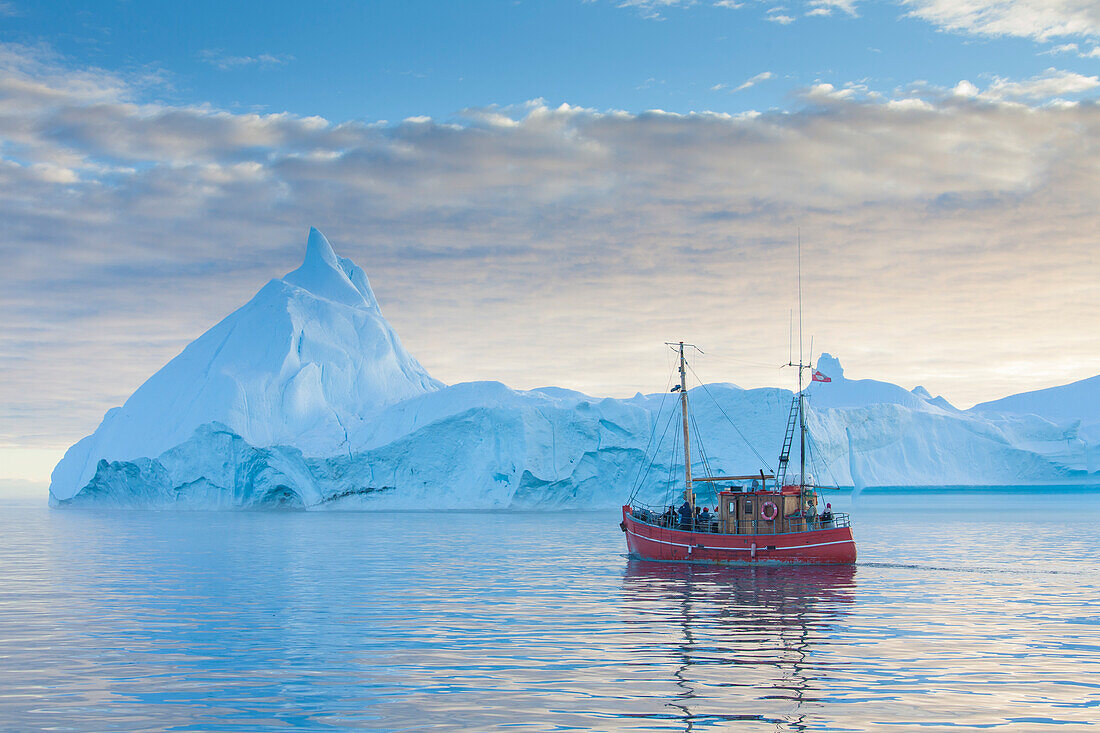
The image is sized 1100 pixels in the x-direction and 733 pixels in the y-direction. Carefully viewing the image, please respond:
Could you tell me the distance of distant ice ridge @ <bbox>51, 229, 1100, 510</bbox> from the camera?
68.4 metres

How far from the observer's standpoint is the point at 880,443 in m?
89.2

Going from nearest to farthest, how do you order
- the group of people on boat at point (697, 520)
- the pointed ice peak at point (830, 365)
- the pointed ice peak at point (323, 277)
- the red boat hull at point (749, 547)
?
the red boat hull at point (749, 547) < the group of people on boat at point (697, 520) < the pointed ice peak at point (323, 277) < the pointed ice peak at point (830, 365)

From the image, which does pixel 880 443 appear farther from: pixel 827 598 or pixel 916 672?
pixel 916 672

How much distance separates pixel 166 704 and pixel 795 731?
6942mm

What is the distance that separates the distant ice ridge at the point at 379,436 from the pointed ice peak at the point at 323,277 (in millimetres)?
164

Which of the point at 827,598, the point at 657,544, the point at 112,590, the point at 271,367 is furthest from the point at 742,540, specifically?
the point at 271,367

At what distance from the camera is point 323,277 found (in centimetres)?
8900

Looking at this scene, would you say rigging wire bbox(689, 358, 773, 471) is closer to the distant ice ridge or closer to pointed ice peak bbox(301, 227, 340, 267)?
the distant ice ridge

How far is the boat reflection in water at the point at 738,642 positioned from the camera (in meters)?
11.1

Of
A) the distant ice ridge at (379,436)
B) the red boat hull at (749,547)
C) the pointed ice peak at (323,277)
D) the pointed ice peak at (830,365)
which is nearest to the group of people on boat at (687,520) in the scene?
the red boat hull at (749,547)

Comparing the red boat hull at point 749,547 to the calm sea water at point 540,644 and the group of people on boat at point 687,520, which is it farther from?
the calm sea water at point 540,644

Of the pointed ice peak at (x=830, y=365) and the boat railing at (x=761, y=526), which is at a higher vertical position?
the pointed ice peak at (x=830, y=365)

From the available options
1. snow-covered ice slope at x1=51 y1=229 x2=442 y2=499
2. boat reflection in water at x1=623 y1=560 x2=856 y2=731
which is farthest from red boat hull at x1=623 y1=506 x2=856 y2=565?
snow-covered ice slope at x1=51 y1=229 x2=442 y2=499

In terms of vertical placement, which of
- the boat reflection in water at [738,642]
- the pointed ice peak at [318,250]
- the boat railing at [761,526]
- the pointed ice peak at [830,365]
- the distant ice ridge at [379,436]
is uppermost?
the pointed ice peak at [318,250]
